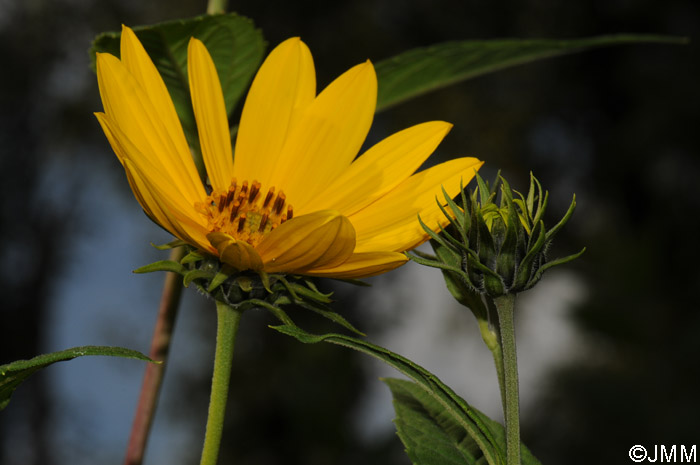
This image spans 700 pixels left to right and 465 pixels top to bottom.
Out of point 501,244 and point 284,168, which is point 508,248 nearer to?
point 501,244

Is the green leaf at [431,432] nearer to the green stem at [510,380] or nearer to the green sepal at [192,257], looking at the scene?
the green stem at [510,380]

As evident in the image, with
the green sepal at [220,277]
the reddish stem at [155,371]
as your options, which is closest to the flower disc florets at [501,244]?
the green sepal at [220,277]

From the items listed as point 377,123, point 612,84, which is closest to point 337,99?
point 377,123

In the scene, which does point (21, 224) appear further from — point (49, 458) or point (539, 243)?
point (539, 243)

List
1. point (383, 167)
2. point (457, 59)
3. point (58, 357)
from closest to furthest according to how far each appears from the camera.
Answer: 1. point (58, 357)
2. point (383, 167)
3. point (457, 59)

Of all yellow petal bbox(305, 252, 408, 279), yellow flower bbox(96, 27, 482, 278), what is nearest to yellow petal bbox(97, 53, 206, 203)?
yellow flower bbox(96, 27, 482, 278)

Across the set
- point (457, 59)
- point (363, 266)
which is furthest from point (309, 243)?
point (457, 59)

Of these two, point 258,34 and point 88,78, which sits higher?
point 88,78
